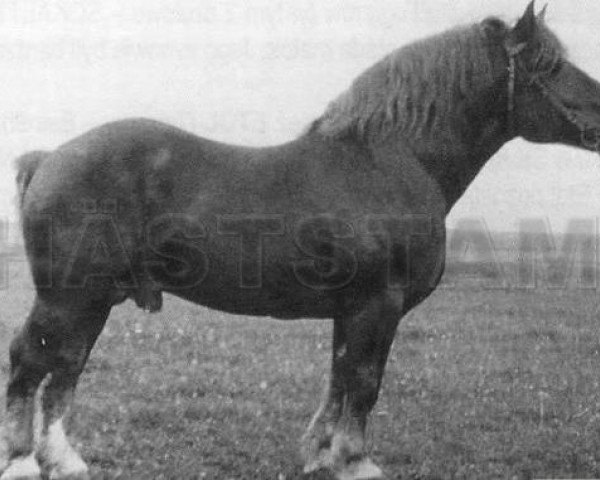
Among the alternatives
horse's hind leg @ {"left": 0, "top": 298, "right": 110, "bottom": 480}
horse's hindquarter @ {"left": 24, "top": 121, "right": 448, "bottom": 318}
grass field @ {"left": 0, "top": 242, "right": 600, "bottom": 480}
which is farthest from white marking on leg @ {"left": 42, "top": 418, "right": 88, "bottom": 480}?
horse's hindquarter @ {"left": 24, "top": 121, "right": 448, "bottom": 318}

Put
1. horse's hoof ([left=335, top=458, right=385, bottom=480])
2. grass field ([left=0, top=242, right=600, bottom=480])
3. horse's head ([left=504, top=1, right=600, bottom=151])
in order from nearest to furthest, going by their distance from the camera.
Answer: horse's hoof ([left=335, top=458, right=385, bottom=480]) → horse's head ([left=504, top=1, right=600, bottom=151]) → grass field ([left=0, top=242, right=600, bottom=480])

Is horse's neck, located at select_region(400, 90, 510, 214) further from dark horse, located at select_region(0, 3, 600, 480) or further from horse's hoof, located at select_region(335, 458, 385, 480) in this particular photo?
horse's hoof, located at select_region(335, 458, 385, 480)

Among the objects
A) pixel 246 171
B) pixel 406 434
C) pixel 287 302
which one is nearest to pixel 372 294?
pixel 287 302

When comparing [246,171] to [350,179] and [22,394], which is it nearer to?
[350,179]

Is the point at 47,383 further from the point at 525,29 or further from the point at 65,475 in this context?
the point at 525,29

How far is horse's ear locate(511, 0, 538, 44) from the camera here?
4.82 meters

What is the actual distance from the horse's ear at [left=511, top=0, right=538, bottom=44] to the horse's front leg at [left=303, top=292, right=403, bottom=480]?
1805mm

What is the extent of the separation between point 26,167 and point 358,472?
8.98 ft

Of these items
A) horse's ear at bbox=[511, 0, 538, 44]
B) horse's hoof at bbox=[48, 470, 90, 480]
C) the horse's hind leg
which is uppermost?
horse's ear at bbox=[511, 0, 538, 44]

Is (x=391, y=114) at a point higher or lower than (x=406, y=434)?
higher

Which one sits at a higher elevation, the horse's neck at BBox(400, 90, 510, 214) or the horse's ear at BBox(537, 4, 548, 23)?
the horse's ear at BBox(537, 4, 548, 23)

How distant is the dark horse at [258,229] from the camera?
4.47 metres

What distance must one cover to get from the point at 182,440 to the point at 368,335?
6.05 feet

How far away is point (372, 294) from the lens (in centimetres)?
456
